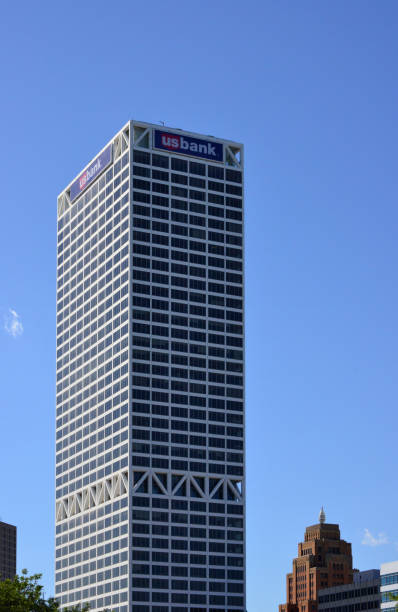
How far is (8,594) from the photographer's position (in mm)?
130125

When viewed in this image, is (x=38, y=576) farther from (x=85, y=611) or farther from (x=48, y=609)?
(x=85, y=611)

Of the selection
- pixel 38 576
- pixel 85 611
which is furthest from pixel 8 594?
pixel 85 611

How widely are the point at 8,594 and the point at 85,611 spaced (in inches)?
944

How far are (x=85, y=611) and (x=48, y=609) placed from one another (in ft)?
54.7

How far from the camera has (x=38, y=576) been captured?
449ft

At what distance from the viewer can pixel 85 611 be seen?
15200cm

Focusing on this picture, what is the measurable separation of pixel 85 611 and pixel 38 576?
57.9 feet

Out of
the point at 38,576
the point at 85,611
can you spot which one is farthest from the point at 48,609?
the point at 85,611

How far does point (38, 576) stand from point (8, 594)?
278 inches

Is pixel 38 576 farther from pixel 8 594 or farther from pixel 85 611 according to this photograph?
pixel 85 611

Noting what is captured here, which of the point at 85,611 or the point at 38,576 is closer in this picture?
the point at 38,576

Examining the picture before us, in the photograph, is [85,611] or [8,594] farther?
[85,611]
